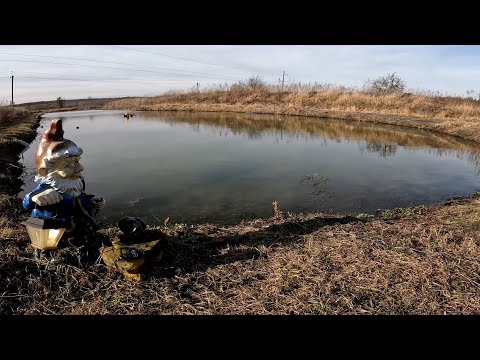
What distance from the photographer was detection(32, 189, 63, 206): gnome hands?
3225mm

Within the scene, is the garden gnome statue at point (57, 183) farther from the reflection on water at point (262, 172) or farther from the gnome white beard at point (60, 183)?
the reflection on water at point (262, 172)

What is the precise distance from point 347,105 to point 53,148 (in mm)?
30480

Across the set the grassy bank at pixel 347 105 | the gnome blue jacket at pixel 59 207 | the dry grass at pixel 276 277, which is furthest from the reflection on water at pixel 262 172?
the grassy bank at pixel 347 105

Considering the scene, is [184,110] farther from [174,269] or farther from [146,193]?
[174,269]

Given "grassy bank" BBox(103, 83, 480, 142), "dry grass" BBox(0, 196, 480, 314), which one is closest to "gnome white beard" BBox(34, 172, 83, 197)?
"dry grass" BBox(0, 196, 480, 314)

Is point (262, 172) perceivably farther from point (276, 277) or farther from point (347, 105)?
point (347, 105)

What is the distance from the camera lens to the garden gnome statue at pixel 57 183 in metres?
3.32

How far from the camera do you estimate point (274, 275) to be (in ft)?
11.7

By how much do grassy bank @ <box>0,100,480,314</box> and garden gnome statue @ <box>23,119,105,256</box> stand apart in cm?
46

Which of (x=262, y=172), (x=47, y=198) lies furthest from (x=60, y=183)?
(x=262, y=172)

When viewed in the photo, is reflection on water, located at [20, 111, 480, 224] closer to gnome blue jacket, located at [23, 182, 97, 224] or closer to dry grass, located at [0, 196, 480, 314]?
dry grass, located at [0, 196, 480, 314]
